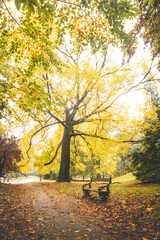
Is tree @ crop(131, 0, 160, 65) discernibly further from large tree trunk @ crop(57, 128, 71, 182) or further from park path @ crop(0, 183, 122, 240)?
large tree trunk @ crop(57, 128, 71, 182)

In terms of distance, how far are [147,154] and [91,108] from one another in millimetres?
5092

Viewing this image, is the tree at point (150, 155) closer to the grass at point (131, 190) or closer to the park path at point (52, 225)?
the grass at point (131, 190)

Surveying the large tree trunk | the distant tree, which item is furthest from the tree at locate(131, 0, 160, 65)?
the distant tree

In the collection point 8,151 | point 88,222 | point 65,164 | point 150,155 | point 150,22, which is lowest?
point 88,222

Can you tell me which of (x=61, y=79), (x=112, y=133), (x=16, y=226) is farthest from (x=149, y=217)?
(x=61, y=79)

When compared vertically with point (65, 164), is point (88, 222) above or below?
below

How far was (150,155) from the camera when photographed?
7480 millimetres

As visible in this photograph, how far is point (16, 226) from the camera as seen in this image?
316cm

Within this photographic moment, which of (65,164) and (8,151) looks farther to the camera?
(65,164)

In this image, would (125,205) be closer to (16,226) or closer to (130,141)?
(16,226)

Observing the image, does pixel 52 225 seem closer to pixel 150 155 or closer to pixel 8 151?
pixel 150 155

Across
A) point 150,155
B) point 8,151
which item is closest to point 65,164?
point 8,151

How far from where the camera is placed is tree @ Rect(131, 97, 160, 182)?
7344 millimetres

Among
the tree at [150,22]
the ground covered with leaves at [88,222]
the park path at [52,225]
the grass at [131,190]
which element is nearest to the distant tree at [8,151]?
the grass at [131,190]
